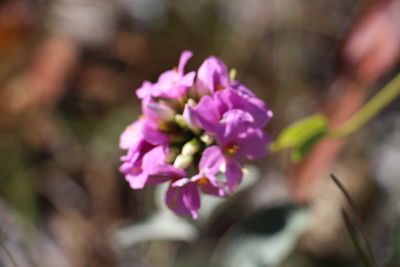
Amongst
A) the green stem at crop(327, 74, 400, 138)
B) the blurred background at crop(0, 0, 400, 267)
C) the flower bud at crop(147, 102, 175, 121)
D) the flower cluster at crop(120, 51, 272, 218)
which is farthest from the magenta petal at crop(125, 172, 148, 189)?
the blurred background at crop(0, 0, 400, 267)

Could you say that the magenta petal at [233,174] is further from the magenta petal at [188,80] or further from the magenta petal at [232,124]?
the magenta petal at [188,80]

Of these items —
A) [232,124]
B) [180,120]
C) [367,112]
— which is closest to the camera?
[232,124]

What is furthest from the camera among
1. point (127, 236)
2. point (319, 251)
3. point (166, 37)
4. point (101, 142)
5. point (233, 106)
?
point (166, 37)

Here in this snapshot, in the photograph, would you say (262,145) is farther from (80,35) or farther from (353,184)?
(80,35)

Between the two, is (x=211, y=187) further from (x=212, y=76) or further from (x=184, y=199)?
(x=212, y=76)

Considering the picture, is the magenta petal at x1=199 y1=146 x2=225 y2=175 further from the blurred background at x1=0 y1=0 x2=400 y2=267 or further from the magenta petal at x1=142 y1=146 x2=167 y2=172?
the blurred background at x1=0 y1=0 x2=400 y2=267

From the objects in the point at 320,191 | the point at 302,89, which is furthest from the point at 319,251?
the point at 302,89

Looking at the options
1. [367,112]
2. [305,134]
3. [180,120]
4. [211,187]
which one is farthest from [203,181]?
[367,112]
